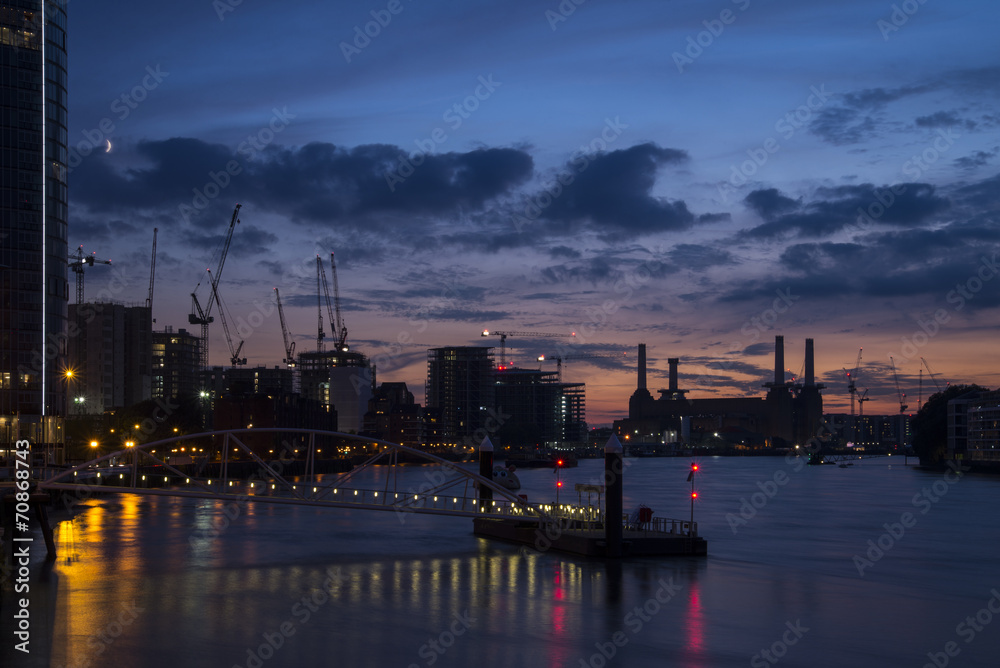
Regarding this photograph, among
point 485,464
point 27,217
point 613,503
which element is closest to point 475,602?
point 613,503

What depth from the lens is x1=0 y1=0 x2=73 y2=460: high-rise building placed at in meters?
89.6

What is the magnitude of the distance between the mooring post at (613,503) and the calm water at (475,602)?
1431mm

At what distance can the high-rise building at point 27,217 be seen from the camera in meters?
89.6

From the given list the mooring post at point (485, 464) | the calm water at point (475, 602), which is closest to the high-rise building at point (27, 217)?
the calm water at point (475, 602)

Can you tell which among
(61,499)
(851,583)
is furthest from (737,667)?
(61,499)

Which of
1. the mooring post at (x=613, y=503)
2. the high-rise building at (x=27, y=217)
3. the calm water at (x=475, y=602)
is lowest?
the calm water at (x=475, y=602)

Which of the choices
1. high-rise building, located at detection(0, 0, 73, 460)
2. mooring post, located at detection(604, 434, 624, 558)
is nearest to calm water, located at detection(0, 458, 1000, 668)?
mooring post, located at detection(604, 434, 624, 558)

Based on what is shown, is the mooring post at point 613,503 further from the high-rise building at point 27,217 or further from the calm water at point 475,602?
the high-rise building at point 27,217

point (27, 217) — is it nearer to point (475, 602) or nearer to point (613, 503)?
point (613, 503)

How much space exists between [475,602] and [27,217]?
7173cm

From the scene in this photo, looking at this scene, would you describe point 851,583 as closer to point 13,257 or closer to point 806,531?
point 806,531

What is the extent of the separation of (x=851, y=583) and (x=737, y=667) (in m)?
19.5

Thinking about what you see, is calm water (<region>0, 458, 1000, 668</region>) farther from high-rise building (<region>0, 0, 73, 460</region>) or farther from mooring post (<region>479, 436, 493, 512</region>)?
high-rise building (<region>0, 0, 73, 460</region>)

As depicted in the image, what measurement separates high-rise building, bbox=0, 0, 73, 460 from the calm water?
3324 cm
